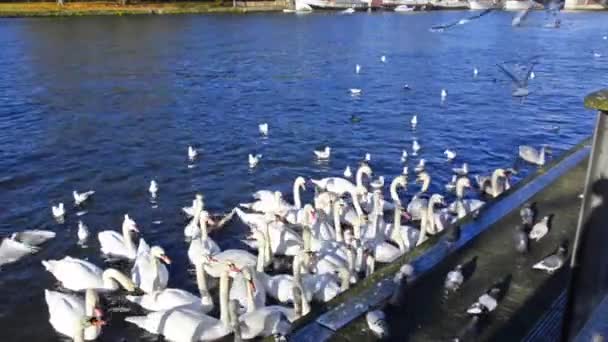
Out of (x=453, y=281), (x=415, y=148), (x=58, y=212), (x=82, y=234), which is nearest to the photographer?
(x=453, y=281)

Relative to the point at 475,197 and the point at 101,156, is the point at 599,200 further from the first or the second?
the point at 101,156

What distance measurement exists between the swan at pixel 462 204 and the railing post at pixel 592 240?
8.53 metres

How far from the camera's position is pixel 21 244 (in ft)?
42.9

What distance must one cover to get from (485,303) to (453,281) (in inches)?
23.4

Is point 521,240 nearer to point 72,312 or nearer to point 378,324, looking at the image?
point 378,324

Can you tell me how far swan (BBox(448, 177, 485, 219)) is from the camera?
1416 cm

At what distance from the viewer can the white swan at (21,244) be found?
1284cm

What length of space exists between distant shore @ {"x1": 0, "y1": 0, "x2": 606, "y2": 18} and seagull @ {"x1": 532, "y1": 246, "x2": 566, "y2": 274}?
72129mm

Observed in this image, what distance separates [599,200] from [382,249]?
8.55 m

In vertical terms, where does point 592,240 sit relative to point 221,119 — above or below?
above

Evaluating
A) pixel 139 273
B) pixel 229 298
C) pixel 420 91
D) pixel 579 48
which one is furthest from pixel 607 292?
pixel 579 48

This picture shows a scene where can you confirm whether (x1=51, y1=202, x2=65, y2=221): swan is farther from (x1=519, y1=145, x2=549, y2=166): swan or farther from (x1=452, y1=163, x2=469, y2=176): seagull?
(x1=519, y1=145, x2=549, y2=166): swan

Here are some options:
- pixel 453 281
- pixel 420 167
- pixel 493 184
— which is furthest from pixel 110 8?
pixel 453 281

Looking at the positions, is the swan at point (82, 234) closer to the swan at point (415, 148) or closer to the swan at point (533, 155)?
the swan at point (415, 148)
